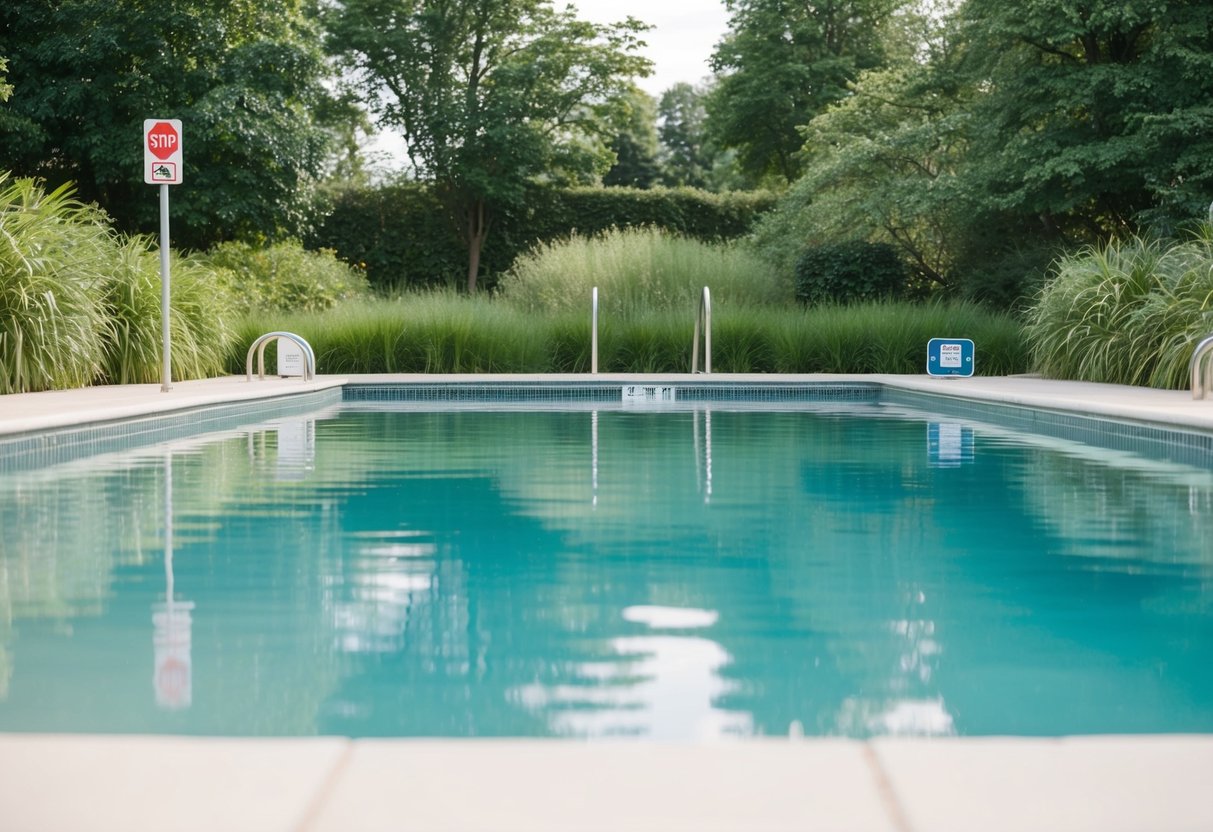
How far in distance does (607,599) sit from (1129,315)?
829 centimetres

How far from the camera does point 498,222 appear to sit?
24.2m

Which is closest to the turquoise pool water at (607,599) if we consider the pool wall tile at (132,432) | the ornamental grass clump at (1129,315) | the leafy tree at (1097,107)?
the pool wall tile at (132,432)

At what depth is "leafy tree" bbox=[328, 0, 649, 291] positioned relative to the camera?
914 inches

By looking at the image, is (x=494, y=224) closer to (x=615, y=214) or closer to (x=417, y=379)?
(x=615, y=214)

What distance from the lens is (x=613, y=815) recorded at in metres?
1.66

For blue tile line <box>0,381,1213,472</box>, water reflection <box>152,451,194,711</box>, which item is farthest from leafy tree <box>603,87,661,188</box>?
water reflection <box>152,451,194,711</box>

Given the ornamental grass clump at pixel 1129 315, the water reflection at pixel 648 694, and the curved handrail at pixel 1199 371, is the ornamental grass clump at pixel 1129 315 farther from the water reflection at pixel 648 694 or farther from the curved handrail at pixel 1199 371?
the water reflection at pixel 648 694

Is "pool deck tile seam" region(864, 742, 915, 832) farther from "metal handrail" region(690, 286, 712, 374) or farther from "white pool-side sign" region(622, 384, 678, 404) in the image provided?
"metal handrail" region(690, 286, 712, 374)

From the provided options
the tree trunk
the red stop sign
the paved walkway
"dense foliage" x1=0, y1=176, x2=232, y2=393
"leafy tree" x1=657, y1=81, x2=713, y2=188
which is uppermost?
"leafy tree" x1=657, y1=81, x2=713, y2=188

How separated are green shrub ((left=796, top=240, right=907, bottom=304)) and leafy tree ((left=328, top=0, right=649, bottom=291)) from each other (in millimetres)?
9363

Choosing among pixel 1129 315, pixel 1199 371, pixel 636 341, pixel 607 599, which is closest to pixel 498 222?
pixel 636 341

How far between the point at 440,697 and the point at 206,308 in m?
9.66

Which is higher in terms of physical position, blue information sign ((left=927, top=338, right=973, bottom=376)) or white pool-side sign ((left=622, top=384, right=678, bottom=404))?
blue information sign ((left=927, top=338, right=973, bottom=376))

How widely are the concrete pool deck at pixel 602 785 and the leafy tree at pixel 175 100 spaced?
13859mm
